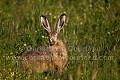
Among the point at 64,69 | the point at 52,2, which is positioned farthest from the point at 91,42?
the point at 52,2

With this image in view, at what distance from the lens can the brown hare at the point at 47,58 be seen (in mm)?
6734

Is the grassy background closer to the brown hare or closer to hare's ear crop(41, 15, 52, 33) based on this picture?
the brown hare

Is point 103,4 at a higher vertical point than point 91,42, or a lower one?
higher

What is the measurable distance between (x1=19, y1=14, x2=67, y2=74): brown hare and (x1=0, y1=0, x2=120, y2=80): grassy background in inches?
5.1

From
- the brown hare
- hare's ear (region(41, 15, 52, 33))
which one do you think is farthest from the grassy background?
hare's ear (region(41, 15, 52, 33))

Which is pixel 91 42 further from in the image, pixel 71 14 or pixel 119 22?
pixel 71 14

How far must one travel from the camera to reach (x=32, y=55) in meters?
6.83

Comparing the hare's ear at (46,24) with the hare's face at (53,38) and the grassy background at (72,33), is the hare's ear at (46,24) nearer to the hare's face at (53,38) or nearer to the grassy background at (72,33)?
the hare's face at (53,38)

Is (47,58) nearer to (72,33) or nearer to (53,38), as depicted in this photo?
(53,38)

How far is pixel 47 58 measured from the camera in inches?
268

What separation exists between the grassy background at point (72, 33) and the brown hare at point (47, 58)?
0.13 metres

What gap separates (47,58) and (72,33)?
139 centimetres

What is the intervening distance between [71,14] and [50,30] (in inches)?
98.1

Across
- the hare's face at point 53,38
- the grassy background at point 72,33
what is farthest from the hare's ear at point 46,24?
the grassy background at point 72,33
